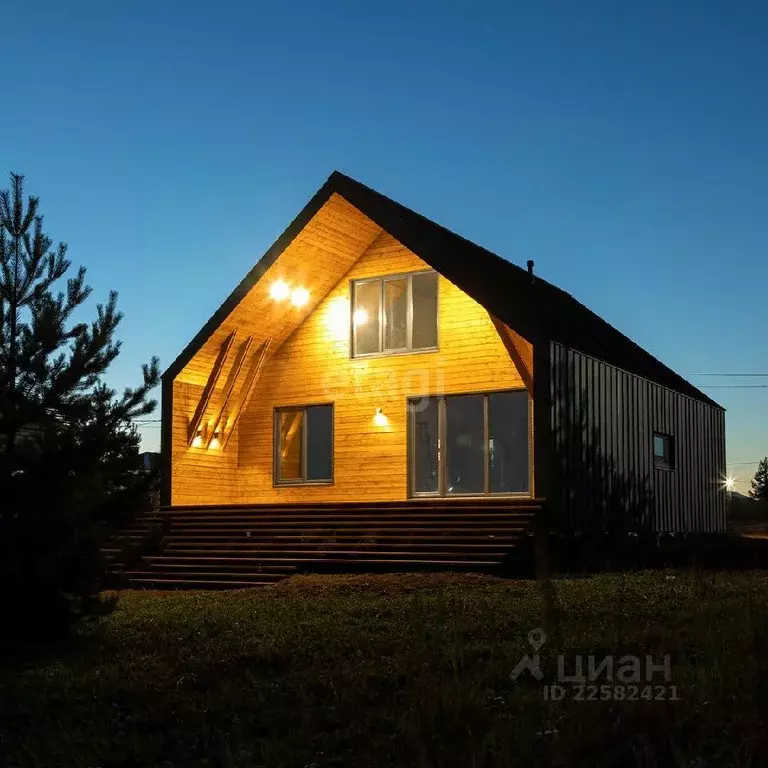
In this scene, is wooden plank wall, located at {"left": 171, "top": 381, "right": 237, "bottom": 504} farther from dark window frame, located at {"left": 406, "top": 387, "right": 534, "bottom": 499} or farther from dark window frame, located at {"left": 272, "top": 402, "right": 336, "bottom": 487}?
dark window frame, located at {"left": 406, "top": 387, "right": 534, "bottom": 499}

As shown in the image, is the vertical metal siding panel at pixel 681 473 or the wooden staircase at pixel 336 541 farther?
the vertical metal siding panel at pixel 681 473

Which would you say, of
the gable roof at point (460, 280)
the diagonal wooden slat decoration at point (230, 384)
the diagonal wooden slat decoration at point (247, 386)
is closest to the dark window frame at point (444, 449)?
the gable roof at point (460, 280)

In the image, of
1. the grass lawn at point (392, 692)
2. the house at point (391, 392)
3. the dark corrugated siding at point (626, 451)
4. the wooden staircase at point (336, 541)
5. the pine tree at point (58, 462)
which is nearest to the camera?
the grass lawn at point (392, 692)

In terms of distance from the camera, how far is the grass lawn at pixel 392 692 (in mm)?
4293

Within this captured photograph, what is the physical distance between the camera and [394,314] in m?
17.5

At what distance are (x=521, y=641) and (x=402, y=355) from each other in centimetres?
1114

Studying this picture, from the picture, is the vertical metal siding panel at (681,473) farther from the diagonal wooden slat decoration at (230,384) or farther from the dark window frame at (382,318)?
the diagonal wooden slat decoration at (230,384)

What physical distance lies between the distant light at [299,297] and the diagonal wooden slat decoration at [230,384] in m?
1.01

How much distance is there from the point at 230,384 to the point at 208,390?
479mm

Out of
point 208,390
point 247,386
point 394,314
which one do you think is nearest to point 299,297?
point 394,314

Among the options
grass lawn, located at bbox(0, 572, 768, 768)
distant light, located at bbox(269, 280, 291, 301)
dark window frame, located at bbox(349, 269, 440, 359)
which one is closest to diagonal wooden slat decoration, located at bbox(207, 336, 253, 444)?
distant light, located at bbox(269, 280, 291, 301)

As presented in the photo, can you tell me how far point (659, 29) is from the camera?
10500 mm

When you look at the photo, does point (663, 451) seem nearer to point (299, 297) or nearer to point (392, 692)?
point (299, 297)

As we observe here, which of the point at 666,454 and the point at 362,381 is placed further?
the point at 666,454
